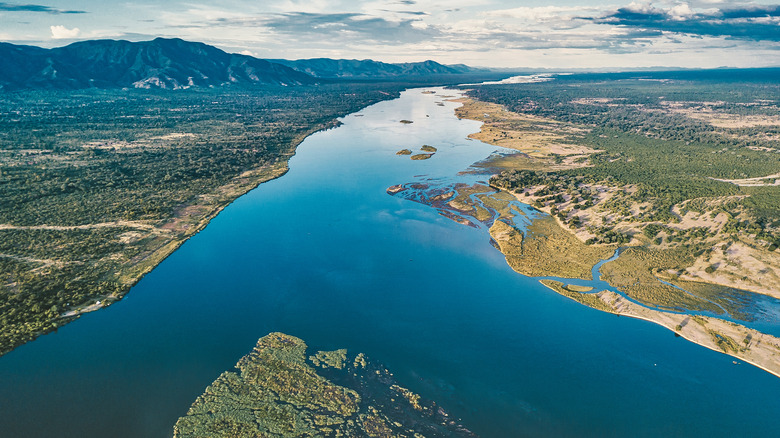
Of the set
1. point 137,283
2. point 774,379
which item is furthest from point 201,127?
point 774,379

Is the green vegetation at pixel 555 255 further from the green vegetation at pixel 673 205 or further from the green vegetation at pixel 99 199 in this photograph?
the green vegetation at pixel 99 199

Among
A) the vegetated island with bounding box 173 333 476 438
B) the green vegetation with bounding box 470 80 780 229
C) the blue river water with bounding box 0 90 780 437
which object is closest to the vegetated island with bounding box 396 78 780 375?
the green vegetation with bounding box 470 80 780 229

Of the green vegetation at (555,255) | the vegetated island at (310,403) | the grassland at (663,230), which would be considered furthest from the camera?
the green vegetation at (555,255)

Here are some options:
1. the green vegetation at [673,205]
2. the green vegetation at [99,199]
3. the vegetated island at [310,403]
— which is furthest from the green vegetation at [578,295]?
the green vegetation at [99,199]

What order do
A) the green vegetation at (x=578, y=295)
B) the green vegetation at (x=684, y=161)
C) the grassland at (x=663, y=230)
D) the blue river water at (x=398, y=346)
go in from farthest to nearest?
the green vegetation at (x=684, y=161), the green vegetation at (x=578, y=295), the grassland at (x=663, y=230), the blue river water at (x=398, y=346)

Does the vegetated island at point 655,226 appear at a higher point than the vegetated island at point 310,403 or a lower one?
higher

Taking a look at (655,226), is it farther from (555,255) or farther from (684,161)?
(684,161)

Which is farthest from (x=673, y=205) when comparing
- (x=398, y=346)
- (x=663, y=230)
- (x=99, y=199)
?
(x=99, y=199)

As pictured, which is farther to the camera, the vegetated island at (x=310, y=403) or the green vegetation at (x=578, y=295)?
the green vegetation at (x=578, y=295)
